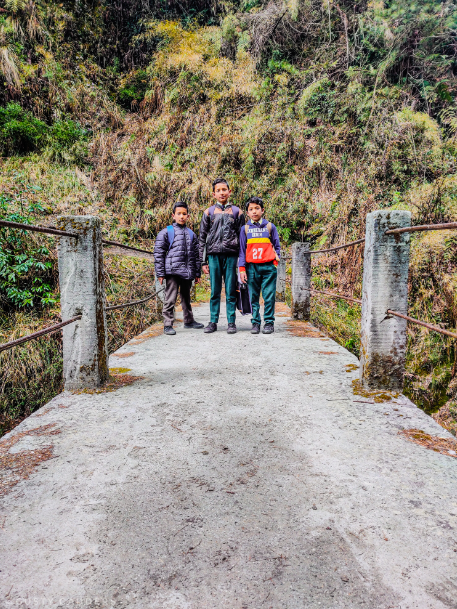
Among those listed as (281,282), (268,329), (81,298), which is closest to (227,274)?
(268,329)

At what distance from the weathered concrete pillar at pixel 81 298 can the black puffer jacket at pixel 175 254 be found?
1.85m

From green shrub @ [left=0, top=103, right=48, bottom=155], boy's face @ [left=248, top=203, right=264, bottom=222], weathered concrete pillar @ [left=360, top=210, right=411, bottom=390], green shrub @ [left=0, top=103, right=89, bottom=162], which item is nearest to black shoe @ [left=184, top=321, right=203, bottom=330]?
boy's face @ [left=248, top=203, right=264, bottom=222]

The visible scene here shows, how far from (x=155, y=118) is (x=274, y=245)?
10449 mm

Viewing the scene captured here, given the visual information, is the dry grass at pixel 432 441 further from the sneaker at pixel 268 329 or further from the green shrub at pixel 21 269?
the green shrub at pixel 21 269

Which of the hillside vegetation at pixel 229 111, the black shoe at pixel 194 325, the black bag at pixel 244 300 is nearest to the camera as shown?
the black bag at pixel 244 300

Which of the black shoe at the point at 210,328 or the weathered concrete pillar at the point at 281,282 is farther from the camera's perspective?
the weathered concrete pillar at the point at 281,282

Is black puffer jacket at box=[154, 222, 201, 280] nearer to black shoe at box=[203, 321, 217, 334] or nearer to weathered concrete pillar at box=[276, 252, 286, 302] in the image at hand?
black shoe at box=[203, 321, 217, 334]

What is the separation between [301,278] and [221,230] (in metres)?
1.47

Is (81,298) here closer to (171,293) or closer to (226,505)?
(226,505)

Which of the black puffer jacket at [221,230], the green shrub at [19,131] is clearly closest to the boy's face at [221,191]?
the black puffer jacket at [221,230]

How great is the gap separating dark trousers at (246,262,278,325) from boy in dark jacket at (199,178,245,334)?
0.71ft

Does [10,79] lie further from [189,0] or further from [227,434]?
[227,434]

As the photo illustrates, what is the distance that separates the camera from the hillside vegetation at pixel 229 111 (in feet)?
32.5

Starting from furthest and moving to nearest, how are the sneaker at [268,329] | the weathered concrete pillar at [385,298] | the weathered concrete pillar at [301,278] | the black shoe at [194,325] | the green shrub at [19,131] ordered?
the green shrub at [19,131], the weathered concrete pillar at [301,278], the black shoe at [194,325], the sneaker at [268,329], the weathered concrete pillar at [385,298]
